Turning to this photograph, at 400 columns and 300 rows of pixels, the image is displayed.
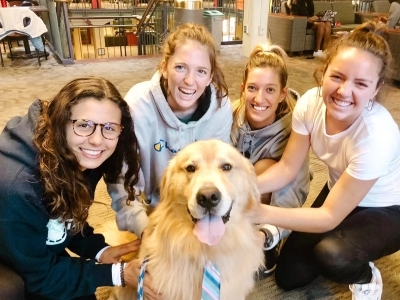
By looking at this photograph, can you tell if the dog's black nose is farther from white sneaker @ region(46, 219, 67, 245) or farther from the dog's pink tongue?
white sneaker @ region(46, 219, 67, 245)

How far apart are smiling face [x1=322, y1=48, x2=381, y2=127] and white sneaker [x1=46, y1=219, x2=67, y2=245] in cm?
111

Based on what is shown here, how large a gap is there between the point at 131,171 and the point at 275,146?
79 cm

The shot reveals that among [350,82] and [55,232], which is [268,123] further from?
[55,232]

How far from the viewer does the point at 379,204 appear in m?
1.60

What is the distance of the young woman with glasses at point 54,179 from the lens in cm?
108

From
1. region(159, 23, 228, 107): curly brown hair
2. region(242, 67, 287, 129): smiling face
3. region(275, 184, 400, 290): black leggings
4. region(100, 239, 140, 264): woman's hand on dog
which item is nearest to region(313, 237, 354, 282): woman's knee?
region(275, 184, 400, 290): black leggings

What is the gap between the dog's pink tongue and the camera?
4.17 feet

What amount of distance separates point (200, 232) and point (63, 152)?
0.53m

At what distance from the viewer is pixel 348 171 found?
1.42m

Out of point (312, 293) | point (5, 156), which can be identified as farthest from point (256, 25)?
point (5, 156)

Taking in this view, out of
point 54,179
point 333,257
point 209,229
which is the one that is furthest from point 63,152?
point 333,257

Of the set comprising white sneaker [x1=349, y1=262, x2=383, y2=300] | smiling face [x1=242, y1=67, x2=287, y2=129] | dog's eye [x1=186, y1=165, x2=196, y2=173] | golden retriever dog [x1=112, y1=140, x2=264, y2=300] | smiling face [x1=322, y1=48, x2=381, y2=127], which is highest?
smiling face [x1=322, y1=48, x2=381, y2=127]

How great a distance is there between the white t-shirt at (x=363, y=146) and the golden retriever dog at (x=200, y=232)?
1.36 feet

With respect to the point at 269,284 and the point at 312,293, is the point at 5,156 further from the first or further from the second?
the point at 312,293
